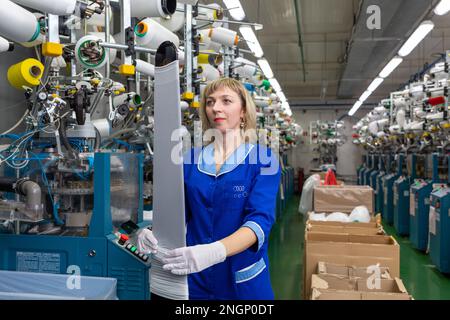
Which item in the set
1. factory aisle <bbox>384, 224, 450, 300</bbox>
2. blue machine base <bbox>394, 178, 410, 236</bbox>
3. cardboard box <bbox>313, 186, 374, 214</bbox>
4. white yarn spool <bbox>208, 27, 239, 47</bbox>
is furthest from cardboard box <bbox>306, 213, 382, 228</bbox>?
blue machine base <bbox>394, 178, 410, 236</bbox>

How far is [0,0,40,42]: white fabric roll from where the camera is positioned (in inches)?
68.2

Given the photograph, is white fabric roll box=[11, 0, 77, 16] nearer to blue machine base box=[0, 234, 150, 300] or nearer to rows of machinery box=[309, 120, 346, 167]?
blue machine base box=[0, 234, 150, 300]

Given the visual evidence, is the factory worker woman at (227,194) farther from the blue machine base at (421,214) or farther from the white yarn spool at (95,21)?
the blue machine base at (421,214)

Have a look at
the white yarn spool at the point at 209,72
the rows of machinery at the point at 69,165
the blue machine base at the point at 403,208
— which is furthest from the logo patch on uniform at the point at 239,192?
the blue machine base at the point at 403,208

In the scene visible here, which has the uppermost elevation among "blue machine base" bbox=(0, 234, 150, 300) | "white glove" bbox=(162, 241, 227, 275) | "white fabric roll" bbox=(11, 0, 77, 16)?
"white fabric roll" bbox=(11, 0, 77, 16)

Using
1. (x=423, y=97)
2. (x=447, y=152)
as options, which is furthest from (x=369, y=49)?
(x=447, y=152)

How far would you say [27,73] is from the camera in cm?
206

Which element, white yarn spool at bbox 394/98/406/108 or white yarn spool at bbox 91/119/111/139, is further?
white yarn spool at bbox 394/98/406/108

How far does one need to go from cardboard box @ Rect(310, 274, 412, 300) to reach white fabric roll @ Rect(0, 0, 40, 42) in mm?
1898

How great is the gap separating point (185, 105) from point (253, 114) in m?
1.52

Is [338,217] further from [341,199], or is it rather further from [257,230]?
[257,230]

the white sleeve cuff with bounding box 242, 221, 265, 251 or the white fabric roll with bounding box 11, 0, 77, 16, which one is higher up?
Result: the white fabric roll with bounding box 11, 0, 77, 16

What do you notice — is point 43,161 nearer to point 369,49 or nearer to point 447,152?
point 447,152

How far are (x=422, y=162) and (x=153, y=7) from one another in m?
5.65
